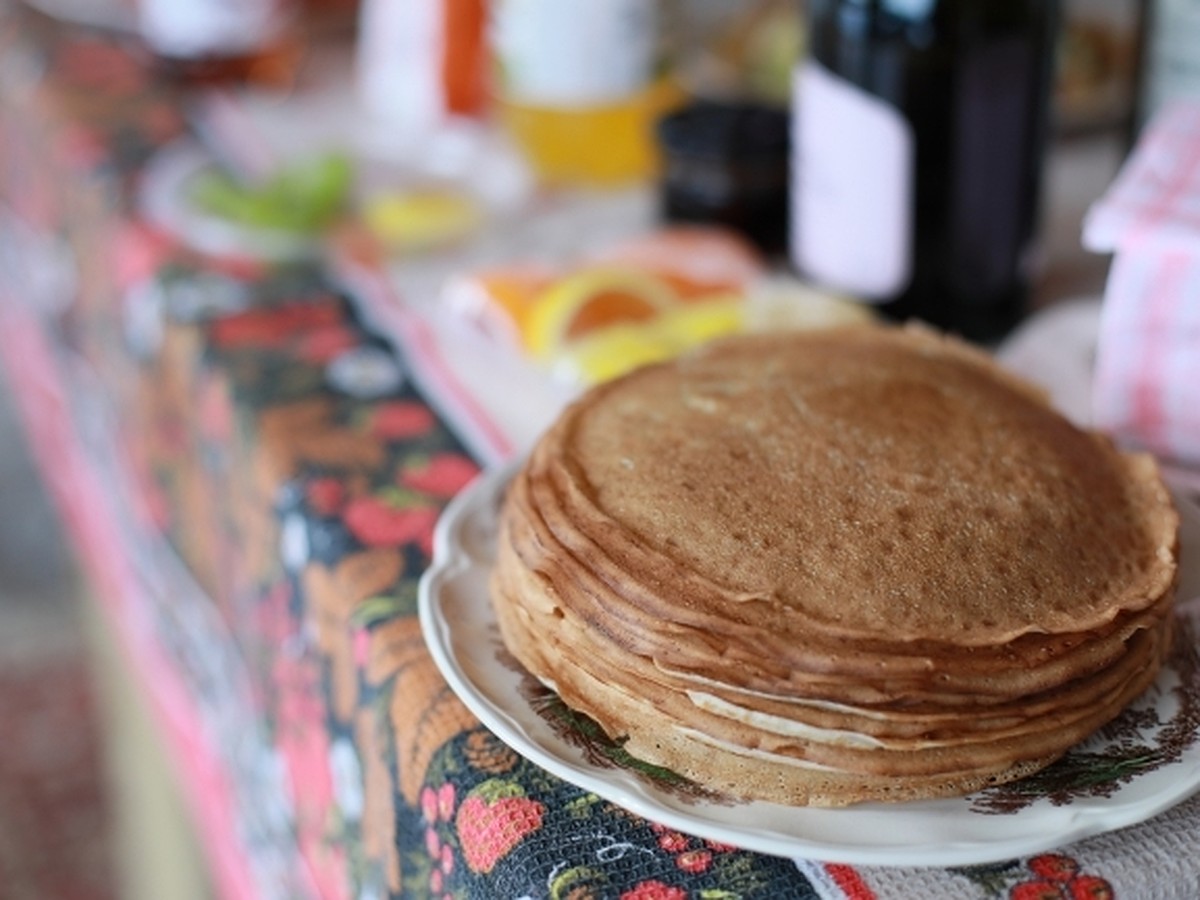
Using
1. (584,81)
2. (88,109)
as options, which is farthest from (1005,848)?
(88,109)

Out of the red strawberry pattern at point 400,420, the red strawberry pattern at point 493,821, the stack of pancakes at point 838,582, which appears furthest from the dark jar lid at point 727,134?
the red strawberry pattern at point 493,821

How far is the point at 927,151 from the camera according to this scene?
0.70m

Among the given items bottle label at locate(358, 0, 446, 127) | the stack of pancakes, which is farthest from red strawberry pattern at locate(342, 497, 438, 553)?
bottle label at locate(358, 0, 446, 127)

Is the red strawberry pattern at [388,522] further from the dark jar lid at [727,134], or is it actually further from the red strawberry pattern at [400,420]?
the dark jar lid at [727,134]

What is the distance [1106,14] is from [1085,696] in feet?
2.42

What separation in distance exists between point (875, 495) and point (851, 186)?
33cm

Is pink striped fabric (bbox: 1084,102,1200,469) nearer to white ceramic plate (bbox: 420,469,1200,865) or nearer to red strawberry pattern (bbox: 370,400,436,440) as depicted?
white ceramic plate (bbox: 420,469,1200,865)

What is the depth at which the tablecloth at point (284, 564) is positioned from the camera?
0.41 m

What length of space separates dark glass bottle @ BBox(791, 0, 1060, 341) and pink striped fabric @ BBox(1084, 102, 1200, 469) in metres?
0.12

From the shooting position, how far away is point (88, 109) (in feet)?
3.62

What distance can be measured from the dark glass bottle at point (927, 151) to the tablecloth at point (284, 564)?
24 centimetres

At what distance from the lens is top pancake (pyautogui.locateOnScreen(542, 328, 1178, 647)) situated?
1.30ft

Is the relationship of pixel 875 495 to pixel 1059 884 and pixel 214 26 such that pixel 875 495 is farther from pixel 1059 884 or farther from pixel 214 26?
pixel 214 26

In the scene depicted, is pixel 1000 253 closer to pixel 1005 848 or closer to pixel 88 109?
pixel 1005 848
